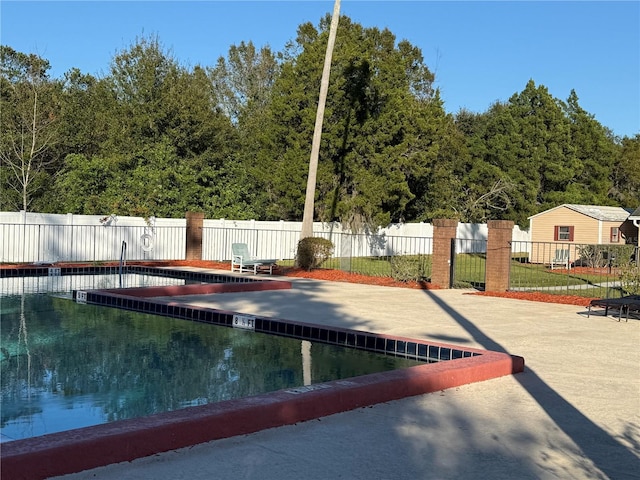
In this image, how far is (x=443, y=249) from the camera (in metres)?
18.2

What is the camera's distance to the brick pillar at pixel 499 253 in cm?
1711

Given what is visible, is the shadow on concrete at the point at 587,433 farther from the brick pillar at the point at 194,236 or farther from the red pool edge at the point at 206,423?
the brick pillar at the point at 194,236

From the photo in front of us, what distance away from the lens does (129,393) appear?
696cm

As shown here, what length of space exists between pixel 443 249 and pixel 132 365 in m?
11.3

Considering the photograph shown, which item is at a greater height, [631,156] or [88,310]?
[631,156]

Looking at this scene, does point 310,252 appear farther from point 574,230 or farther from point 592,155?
point 592,155

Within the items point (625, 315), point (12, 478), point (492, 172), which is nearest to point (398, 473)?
point (12, 478)

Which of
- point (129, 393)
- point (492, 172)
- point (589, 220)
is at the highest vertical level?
point (492, 172)

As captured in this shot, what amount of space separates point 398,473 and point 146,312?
9027mm

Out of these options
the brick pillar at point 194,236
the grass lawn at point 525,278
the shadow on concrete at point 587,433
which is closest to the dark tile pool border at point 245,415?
the shadow on concrete at point 587,433

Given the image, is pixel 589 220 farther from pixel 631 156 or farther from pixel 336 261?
pixel 631 156

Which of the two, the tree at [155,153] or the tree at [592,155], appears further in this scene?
the tree at [592,155]

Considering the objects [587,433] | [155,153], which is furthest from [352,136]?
[587,433]

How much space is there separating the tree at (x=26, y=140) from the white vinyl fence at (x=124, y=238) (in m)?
8.60
